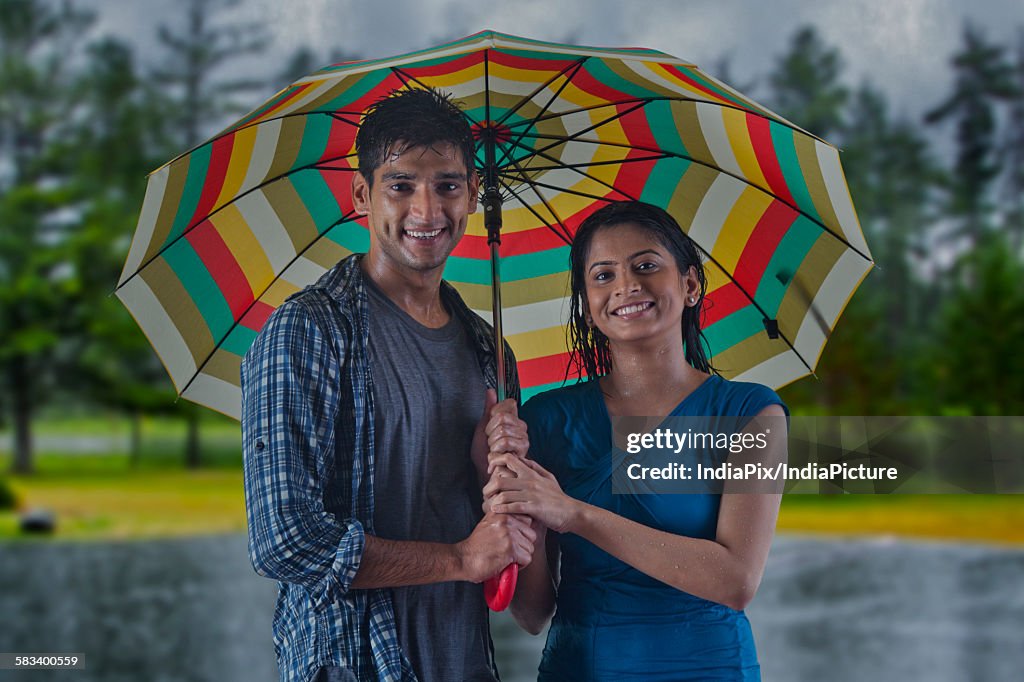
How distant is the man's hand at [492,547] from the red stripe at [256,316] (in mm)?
533

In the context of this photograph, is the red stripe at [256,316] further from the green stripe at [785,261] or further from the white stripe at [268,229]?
the green stripe at [785,261]

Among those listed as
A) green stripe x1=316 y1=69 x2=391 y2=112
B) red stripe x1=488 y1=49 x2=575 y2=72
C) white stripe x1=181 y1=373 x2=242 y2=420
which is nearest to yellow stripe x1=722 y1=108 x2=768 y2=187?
red stripe x1=488 y1=49 x2=575 y2=72

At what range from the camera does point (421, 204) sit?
125cm

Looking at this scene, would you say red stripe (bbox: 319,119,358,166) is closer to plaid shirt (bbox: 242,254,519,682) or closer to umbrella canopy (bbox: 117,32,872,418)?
umbrella canopy (bbox: 117,32,872,418)

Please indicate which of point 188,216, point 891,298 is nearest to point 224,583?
point 891,298

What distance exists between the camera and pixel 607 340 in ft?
4.64

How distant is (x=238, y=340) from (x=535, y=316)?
46cm

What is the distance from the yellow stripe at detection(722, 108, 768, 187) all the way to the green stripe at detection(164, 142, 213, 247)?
0.70 meters

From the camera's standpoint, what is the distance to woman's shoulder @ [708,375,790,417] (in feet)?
4.16

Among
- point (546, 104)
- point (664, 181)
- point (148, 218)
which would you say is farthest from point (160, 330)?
point (664, 181)

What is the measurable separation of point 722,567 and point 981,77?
300 inches

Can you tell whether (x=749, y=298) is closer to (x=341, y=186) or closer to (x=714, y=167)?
(x=714, y=167)

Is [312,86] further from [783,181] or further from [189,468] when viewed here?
[189,468]

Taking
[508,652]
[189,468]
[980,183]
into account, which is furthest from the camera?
[189,468]
